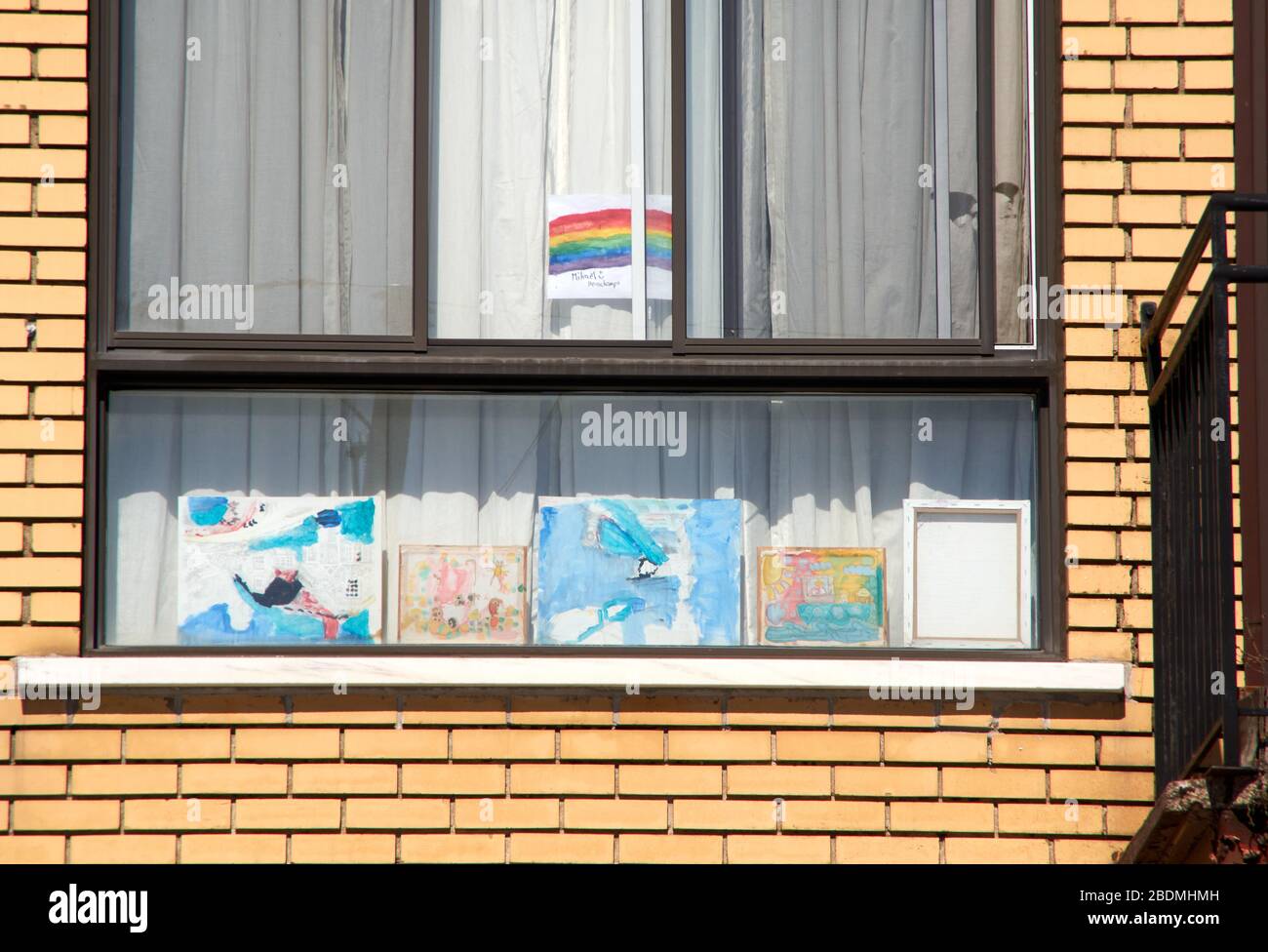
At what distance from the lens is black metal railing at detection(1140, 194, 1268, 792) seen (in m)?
4.00

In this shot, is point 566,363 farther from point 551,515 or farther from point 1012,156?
point 1012,156

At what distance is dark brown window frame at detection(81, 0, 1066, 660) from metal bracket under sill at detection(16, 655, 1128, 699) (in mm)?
113

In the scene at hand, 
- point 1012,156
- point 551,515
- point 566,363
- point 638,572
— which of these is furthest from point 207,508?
point 1012,156

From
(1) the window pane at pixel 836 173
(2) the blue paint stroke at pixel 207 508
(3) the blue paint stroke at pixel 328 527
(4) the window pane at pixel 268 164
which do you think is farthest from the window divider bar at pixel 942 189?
(2) the blue paint stroke at pixel 207 508

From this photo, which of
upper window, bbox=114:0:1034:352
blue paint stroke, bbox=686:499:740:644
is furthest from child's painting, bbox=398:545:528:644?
upper window, bbox=114:0:1034:352

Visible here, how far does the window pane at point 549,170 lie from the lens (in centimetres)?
506

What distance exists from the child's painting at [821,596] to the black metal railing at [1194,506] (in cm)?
89

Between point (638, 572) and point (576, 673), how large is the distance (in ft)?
1.43

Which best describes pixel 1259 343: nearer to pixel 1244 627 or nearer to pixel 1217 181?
pixel 1217 181

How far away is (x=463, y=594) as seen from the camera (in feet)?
16.1

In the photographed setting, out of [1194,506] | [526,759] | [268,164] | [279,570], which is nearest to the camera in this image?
[1194,506]

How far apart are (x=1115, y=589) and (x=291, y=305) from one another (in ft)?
9.33

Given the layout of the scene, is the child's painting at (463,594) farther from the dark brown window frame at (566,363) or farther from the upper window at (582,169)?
Result: the upper window at (582,169)
